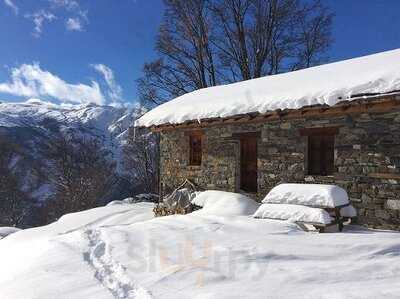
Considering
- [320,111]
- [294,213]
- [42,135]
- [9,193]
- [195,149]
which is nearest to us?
[294,213]

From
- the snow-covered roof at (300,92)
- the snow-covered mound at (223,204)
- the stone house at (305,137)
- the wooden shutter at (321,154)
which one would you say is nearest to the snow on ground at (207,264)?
the snow-covered mound at (223,204)

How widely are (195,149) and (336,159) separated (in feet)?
14.9

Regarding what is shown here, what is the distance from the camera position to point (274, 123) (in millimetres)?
8992

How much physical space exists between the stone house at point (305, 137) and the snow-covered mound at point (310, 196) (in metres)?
0.94

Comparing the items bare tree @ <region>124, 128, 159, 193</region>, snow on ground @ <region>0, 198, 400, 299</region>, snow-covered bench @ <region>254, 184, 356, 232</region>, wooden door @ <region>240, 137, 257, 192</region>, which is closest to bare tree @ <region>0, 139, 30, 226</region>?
bare tree @ <region>124, 128, 159, 193</region>

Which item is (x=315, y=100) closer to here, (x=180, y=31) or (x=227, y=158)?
(x=227, y=158)

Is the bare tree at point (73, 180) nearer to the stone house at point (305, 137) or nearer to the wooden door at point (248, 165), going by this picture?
the stone house at point (305, 137)

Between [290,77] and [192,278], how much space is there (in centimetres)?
813

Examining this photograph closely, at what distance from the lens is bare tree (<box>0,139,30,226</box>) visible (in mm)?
21562

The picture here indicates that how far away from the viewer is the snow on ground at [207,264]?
361 centimetres

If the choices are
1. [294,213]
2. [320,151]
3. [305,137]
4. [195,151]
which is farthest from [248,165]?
[294,213]

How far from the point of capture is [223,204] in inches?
333

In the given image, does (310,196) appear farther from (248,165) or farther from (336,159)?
(248,165)

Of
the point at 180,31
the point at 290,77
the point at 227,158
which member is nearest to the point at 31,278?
the point at 227,158
